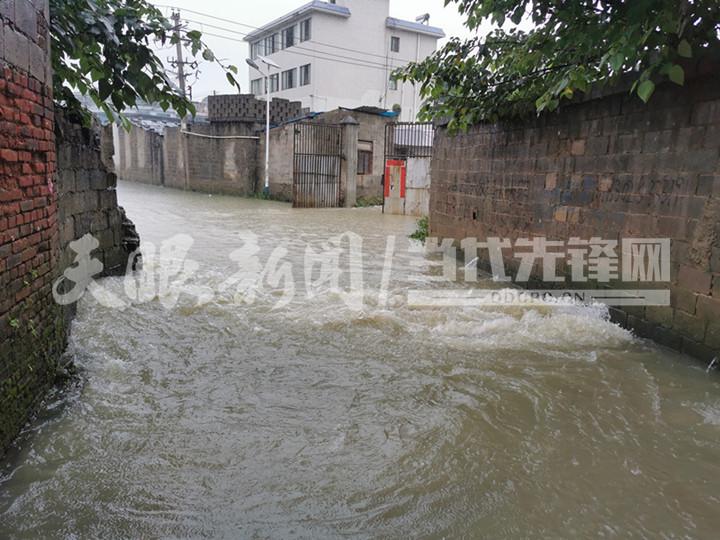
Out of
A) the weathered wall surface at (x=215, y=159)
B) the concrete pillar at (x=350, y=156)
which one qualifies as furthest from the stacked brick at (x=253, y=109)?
the concrete pillar at (x=350, y=156)

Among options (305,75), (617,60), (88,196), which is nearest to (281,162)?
(305,75)

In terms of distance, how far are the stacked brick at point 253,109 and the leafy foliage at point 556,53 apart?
15.4 m

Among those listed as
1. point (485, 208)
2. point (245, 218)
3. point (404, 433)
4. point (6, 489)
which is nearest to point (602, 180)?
point (485, 208)

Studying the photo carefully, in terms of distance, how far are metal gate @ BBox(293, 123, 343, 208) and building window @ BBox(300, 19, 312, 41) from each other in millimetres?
12368

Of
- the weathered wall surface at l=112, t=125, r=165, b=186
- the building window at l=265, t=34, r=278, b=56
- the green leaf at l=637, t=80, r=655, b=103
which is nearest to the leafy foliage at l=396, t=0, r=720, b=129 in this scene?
the green leaf at l=637, t=80, r=655, b=103

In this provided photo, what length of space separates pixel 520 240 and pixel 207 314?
4120 millimetres

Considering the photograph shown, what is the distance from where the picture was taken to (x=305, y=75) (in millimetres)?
28641

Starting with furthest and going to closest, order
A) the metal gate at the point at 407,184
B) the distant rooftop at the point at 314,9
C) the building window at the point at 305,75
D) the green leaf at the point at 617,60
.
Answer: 1. the building window at the point at 305,75
2. the distant rooftop at the point at 314,9
3. the metal gate at the point at 407,184
4. the green leaf at the point at 617,60

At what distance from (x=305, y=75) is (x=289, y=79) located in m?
1.63

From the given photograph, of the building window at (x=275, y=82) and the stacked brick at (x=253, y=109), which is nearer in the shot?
the stacked brick at (x=253, y=109)

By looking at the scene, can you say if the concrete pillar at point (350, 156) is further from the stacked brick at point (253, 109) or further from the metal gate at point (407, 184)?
the stacked brick at point (253, 109)

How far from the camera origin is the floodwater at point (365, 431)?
245 cm

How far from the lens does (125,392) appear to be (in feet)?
12.0

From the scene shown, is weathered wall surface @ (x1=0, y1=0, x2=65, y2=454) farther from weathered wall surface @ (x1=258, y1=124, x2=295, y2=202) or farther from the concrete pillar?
weathered wall surface @ (x1=258, y1=124, x2=295, y2=202)
